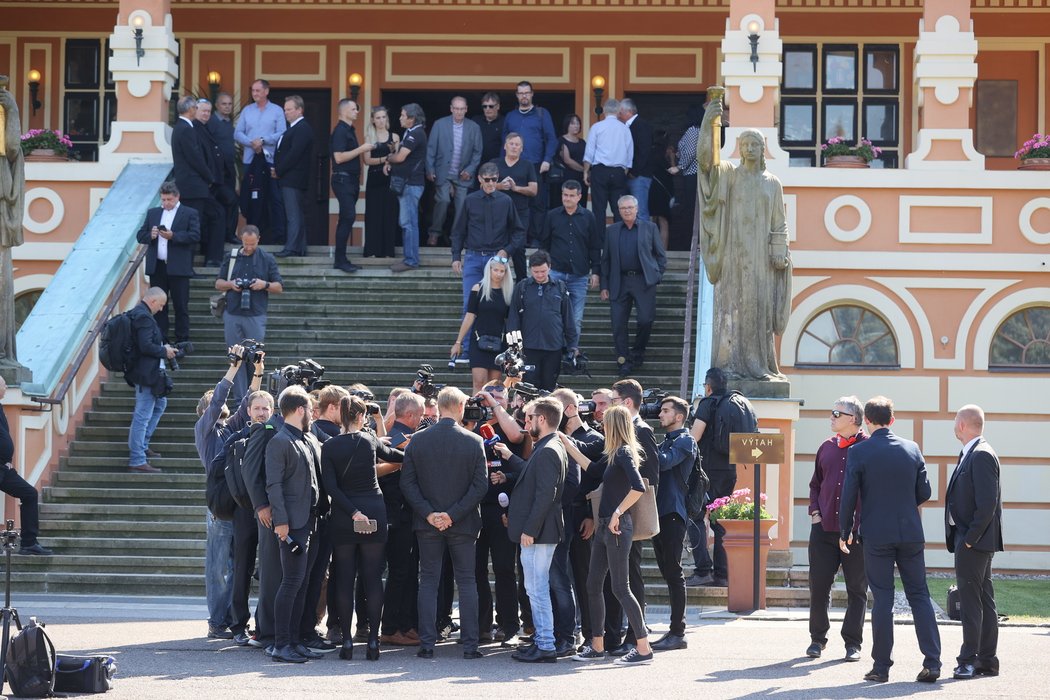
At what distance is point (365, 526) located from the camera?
10.7 metres

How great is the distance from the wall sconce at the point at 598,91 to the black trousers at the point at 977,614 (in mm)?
12521

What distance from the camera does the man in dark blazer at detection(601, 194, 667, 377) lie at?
16672mm

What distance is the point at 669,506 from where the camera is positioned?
456 inches

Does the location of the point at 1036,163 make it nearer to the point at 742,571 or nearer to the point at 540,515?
the point at 742,571

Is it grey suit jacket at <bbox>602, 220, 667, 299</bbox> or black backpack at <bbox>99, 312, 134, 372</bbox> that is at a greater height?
grey suit jacket at <bbox>602, 220, 667, 299</bbox>

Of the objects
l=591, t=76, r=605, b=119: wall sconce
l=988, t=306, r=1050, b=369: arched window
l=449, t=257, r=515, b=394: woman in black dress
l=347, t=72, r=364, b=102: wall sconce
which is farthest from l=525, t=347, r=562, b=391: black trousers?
l=347, t=72, r=364, b=102: wall sconce

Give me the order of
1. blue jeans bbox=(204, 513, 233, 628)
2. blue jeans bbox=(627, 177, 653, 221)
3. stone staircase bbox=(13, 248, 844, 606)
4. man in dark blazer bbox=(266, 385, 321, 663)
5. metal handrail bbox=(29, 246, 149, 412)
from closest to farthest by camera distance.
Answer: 1. man in dark blazer bbox=(266, 385, 321, 663)
2. blue jeans bbox=(204, 513, 233, 628)
3. stone staircase bbox=(13, 248, 844, 606)
4. metal handrail bbox=(29, 246, 149, 412)
5. blue jeans bbox=(627, 177, 653, 221)

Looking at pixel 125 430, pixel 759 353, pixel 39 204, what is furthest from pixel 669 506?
pixel 39 204

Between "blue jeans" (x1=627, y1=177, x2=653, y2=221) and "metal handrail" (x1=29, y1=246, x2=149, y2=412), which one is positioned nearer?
"metal handrail" (x1=29, y1=246, x2=149, y2=412)

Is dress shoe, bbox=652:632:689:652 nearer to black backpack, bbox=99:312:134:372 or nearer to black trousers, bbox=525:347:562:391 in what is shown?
black trousers, bbox=525:347:562:391

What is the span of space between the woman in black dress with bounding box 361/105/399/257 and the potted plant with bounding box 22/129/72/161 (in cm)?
355

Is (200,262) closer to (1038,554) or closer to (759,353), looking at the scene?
(759,353)

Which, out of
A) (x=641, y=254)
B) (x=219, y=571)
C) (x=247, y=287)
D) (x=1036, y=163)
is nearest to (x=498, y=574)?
(x=219, y=571)

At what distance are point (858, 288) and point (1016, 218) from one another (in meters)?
1.82
